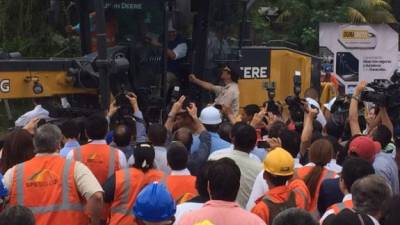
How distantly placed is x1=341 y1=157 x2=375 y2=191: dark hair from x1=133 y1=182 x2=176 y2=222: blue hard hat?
1413 millimetres

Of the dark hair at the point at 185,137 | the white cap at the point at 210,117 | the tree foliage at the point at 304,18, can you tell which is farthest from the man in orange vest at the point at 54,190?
the tree foliage at the point at 304,18

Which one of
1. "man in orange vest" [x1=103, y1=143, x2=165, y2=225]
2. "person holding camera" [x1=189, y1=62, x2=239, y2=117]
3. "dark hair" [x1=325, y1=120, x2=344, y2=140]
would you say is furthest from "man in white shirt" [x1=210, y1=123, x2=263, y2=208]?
"person holding camera" [x1=189, y1=62, x2=239, y2=117]

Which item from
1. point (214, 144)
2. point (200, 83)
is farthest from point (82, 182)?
point (200, 83)

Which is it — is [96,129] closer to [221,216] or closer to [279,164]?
[279,164]

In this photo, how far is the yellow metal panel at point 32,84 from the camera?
9648 millimetres

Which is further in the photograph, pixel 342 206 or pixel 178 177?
pixel 178 177

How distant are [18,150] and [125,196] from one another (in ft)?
3.03

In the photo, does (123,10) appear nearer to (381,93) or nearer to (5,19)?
(381,93)

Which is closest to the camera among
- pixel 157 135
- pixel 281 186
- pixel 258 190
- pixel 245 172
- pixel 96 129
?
pixel 281 186

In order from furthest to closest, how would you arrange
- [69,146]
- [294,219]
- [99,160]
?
[69,146] < [99,160] < [294,219]

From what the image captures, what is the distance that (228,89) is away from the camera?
37.9 ft

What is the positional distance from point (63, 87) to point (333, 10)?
670 inches

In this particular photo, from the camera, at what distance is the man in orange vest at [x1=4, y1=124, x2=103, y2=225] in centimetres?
562

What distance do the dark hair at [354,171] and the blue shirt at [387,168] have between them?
52.1 inches
